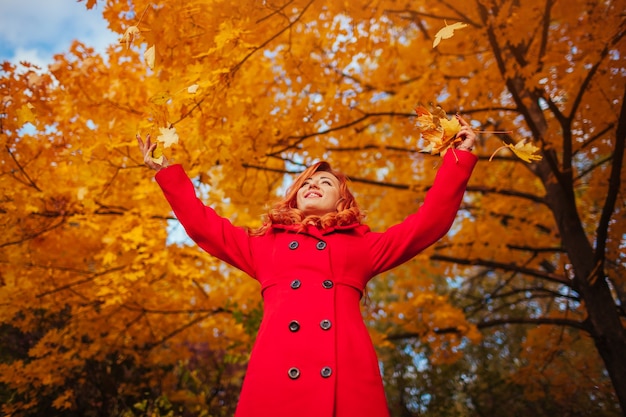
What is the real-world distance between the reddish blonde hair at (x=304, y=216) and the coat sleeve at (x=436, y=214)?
0.21 meters

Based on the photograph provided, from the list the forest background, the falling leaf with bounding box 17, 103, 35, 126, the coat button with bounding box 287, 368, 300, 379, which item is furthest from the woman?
the falling leaf with bounding box 17, 103, 35, 126

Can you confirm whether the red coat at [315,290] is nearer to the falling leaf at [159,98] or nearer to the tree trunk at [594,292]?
the falling leaf at [159,98]

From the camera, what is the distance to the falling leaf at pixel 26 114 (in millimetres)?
3096

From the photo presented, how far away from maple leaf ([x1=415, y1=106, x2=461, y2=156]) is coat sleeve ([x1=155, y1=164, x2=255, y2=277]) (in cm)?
Result: 90

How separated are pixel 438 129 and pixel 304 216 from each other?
2.26 ft

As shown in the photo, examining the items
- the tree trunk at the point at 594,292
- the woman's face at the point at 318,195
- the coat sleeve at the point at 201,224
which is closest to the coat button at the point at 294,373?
the coat sleeve at the point at 201,224

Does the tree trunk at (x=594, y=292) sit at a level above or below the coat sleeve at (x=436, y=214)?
above

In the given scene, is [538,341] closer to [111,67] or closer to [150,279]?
[150,279]

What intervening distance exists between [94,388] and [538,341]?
15.8 feet

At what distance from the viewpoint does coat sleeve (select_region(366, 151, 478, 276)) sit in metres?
2.08

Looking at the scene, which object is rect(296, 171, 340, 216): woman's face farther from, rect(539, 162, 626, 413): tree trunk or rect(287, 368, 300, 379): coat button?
rect(539, 162, 626, 413): tree trunk

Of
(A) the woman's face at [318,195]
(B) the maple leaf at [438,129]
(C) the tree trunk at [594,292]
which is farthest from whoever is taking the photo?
(C) the tree trunk at [594,292]

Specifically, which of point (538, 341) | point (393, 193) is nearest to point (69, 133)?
point (393, 193)

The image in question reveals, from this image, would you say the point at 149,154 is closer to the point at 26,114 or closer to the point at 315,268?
the point at 315,268
